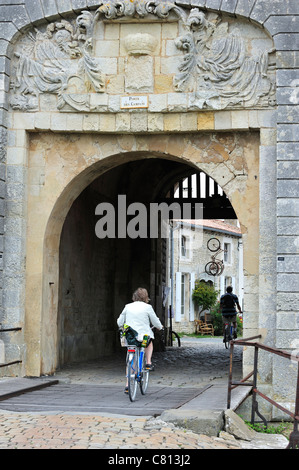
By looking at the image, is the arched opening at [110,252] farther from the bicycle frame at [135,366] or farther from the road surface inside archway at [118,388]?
the bicycle frame at [135,366]

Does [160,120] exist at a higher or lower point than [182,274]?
higher

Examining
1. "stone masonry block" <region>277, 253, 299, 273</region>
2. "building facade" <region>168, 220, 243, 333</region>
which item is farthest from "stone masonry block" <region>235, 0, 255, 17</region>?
"building facade" <region>168, 220, 243, 333</region>

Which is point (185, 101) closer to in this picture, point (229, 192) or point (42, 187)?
point (229, 192)

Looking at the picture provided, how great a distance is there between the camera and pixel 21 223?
9.80 metres

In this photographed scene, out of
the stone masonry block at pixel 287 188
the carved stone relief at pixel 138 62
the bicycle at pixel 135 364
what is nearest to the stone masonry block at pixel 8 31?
the carved stone relief at pixel 138 62

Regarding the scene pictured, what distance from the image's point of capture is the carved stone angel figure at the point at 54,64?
9.70m

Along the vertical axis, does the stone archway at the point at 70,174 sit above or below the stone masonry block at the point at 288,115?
below

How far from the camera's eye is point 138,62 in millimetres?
9594

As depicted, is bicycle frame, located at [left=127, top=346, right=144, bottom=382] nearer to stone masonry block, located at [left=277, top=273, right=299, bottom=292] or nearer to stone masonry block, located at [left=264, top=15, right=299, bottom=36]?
stone masonry block, located at [left=277, top=273, right=299, bottom=292]

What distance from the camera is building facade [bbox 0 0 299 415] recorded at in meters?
9.09

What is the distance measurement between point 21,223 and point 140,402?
10.8ft

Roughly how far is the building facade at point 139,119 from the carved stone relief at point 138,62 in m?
0.01

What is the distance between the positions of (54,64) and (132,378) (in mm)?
4486
